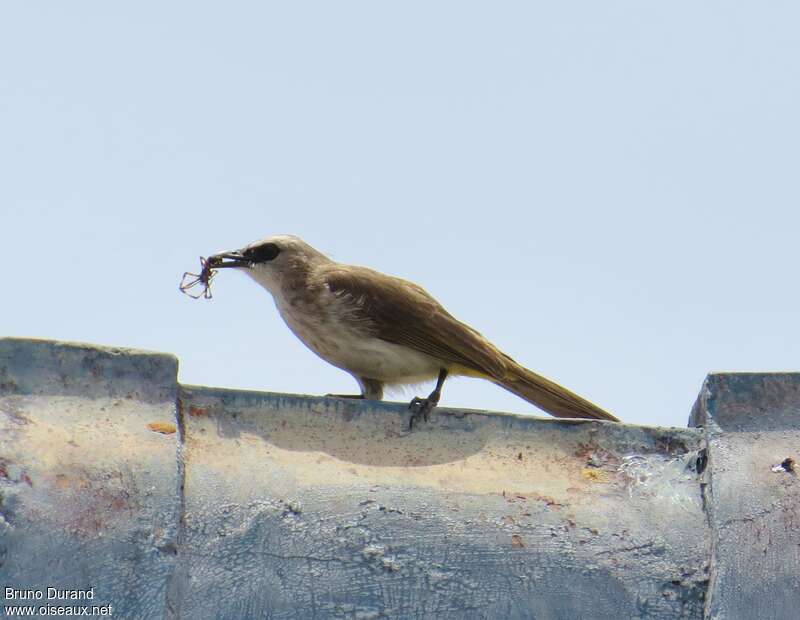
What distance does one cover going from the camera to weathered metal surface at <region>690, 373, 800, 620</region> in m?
4.62

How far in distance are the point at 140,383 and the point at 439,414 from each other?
113 cm

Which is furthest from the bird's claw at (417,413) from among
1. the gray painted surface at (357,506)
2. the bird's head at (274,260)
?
the bird's head at (274,260)

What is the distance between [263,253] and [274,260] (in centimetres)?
10

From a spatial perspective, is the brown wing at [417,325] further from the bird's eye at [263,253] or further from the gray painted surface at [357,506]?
the gray painted surface at [357,506]

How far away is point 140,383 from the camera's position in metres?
4.89

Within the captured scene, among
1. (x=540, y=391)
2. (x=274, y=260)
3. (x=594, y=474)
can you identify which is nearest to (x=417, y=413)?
(x=594, y=474)

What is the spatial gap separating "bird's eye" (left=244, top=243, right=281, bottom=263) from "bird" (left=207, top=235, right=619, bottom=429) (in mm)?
258

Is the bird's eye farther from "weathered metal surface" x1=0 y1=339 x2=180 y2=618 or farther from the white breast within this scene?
"weathered metal surface" x1=0 y1=339 x2=180 y2=618

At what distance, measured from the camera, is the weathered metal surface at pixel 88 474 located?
4.25m

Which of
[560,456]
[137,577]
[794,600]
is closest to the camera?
[137,577]

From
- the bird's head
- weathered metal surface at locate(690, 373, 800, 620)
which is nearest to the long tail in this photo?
the bird's head

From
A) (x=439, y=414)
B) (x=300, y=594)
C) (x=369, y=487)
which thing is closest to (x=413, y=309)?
(x=439, y=414)

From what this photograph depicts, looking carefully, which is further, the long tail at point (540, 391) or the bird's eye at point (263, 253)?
the bird's eye at point (263, 253)

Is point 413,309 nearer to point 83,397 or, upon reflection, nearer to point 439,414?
point 439,414
